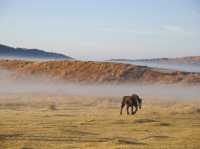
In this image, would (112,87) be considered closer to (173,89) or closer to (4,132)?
(173,89)

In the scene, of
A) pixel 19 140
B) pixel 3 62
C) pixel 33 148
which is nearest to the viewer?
pixel 33 148

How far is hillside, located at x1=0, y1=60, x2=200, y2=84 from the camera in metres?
81.7

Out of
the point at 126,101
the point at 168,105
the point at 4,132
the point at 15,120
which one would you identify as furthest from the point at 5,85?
the point at 4,132

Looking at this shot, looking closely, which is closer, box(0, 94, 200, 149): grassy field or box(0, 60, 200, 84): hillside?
box(0, 94, 200, 149): grassy field

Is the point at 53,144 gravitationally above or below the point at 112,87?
below

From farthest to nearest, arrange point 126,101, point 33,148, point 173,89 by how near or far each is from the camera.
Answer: point 173,89, point 126,101, point 33,148

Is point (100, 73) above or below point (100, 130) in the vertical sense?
above

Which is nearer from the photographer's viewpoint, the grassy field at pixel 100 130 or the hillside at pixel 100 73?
the grassy field at pixel 100 130

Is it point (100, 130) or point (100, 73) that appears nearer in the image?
point (100, 130)

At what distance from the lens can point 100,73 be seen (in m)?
83.6

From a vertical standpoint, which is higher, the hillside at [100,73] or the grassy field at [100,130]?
the hillside at [100,73]

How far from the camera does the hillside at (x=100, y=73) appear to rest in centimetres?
8169

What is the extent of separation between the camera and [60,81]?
270ft

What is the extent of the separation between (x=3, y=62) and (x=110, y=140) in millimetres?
69692
